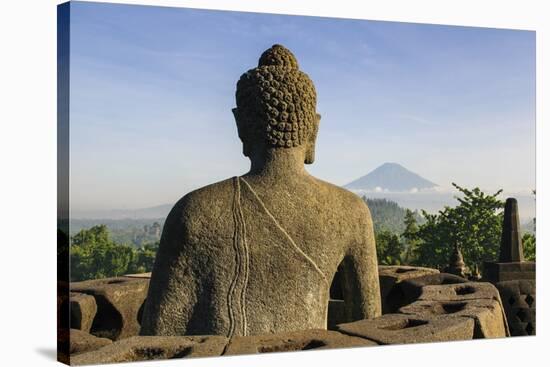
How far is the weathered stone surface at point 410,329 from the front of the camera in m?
8.20

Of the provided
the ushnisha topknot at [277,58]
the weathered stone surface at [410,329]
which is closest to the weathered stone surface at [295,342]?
the weathered stone surface at [410,329]

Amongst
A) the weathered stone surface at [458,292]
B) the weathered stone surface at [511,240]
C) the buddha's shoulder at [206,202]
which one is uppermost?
the buddha's shoulder at [206,202]

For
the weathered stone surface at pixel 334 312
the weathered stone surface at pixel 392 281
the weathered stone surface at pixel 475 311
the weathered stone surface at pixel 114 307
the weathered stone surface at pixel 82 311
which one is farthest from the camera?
the weathered stone surface at pixel 392 281

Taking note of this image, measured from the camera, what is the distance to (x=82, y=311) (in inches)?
434

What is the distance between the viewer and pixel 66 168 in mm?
8477

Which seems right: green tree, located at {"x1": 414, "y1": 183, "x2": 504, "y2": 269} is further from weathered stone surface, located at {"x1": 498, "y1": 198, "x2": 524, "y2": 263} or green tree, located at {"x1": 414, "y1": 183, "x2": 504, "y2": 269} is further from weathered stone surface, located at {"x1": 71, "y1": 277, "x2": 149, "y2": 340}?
weathered stone surface, located at {"x1": 71, "y1": 277, "x2": 149, "y2": 340}

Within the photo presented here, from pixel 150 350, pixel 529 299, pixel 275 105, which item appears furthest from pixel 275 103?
pixel 529 299

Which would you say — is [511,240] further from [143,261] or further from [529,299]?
[143,261]

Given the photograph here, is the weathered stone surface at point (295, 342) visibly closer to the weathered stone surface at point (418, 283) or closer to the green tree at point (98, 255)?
the weathered stone surface at point (418, 283)

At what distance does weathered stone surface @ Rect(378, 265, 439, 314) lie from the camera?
12.5m

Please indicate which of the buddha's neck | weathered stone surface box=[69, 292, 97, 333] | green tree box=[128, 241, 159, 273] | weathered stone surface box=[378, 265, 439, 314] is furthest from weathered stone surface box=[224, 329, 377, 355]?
green tree box=[128, 241, 159, 273]

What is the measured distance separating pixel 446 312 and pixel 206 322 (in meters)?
2.85

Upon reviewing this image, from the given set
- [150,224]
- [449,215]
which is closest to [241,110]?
[449,215]

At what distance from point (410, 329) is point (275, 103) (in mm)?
2688
